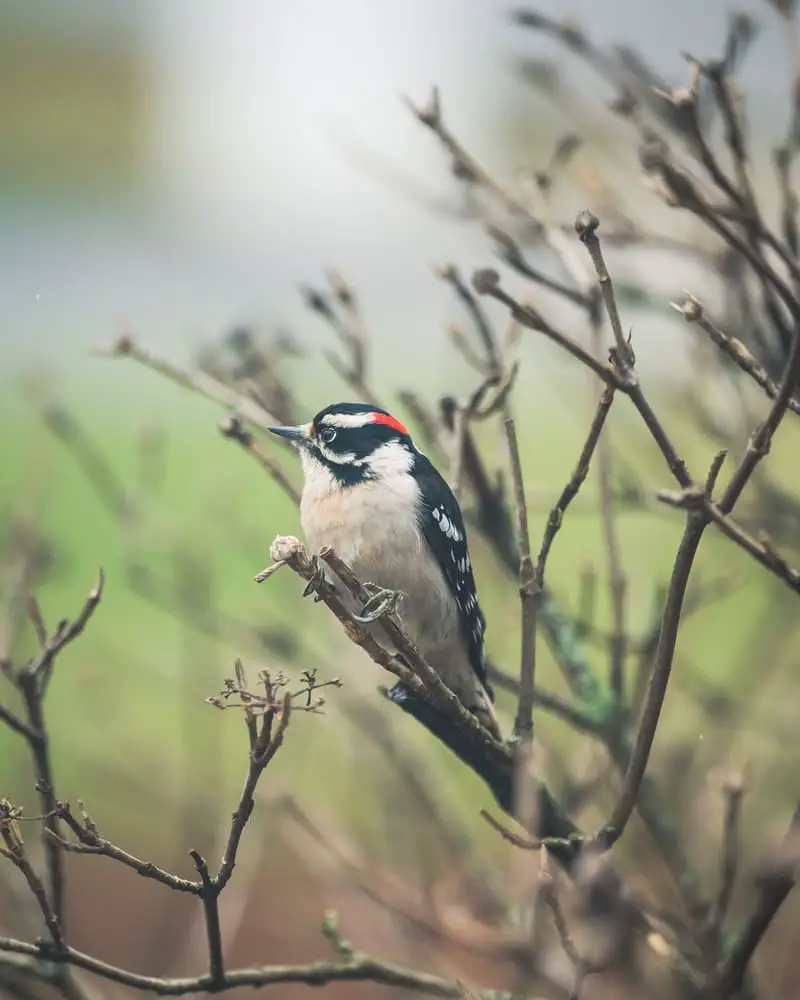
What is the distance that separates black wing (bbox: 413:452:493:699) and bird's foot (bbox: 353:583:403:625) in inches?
3.4

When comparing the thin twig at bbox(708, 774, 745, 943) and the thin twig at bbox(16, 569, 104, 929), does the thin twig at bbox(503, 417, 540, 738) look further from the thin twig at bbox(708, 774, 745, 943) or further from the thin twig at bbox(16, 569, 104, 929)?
the thin twig at bbox(16, 569, 104, 929)

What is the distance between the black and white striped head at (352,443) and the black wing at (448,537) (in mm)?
21

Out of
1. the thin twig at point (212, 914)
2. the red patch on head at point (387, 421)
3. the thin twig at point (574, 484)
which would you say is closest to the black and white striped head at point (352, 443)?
the red patch on head at point (387, 421)

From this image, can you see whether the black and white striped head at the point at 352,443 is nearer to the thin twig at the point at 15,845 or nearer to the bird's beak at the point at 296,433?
the bird's beak at the point at 296,433

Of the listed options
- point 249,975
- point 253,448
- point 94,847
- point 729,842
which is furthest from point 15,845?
point 729,842

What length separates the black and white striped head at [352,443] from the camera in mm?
640

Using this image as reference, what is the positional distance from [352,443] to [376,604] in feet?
0.39

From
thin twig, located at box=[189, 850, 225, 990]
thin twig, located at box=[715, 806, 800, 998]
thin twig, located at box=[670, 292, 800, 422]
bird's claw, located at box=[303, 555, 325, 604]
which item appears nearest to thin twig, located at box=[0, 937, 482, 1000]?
thin twig, located at box=[189, 850, 225, 990]

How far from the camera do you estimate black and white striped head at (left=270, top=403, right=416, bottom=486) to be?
0.64 metres

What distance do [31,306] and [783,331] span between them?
0.83 meters

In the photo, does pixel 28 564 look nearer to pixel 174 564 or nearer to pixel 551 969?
pixel 174 564

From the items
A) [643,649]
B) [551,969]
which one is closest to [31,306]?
[643,649]

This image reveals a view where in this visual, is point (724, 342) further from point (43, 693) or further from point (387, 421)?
point (43, 693)

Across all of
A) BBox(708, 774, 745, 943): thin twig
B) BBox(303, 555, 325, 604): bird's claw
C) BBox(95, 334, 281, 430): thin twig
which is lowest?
BBox(708, 774, 745, 943): thin twig
